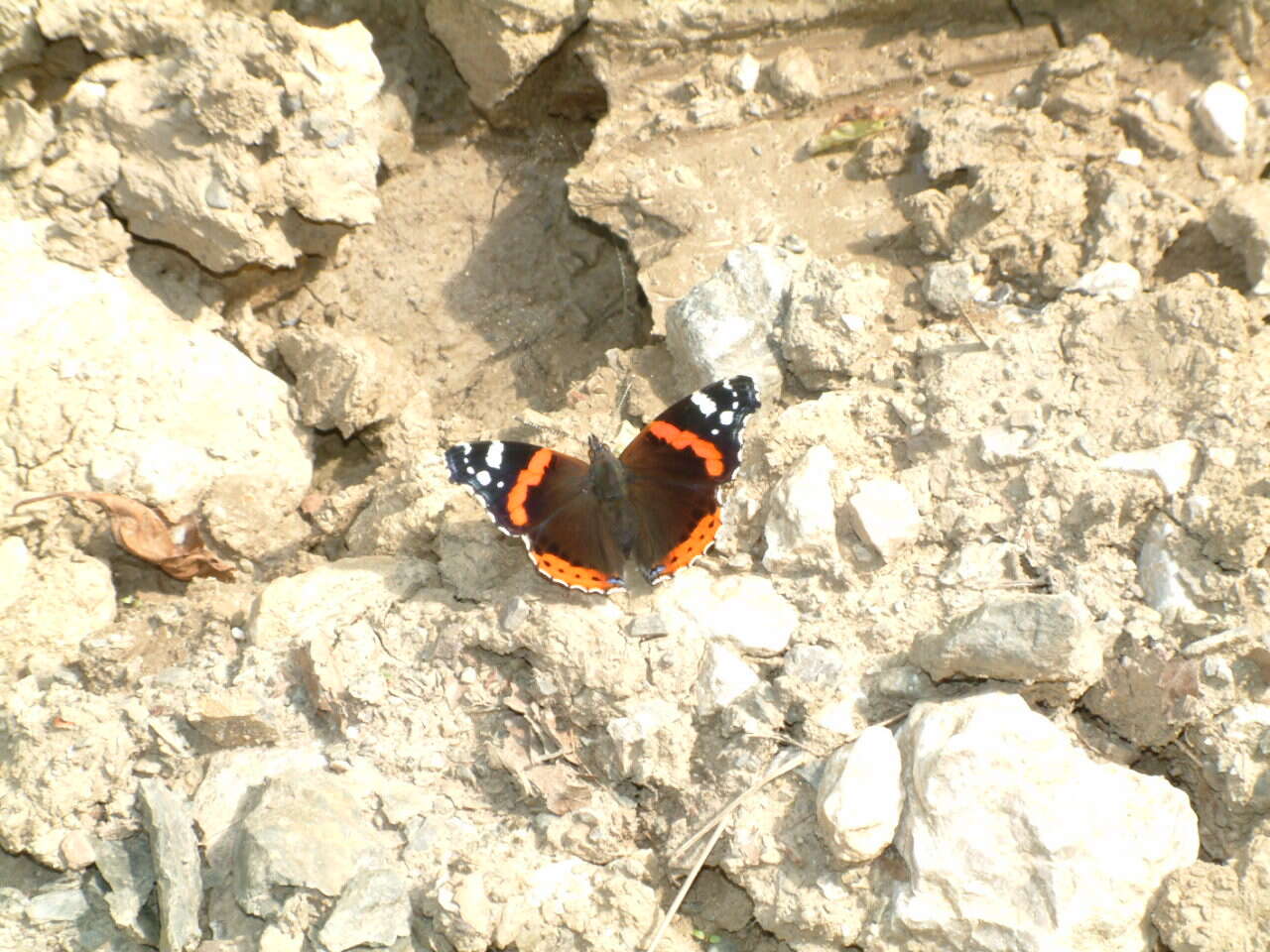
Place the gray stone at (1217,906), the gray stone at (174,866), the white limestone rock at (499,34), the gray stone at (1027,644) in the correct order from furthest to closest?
the white limestone rock at (499,34), the gray stone at (174,866), the gray stone at (1027,644), the gray stone at (1217,906)

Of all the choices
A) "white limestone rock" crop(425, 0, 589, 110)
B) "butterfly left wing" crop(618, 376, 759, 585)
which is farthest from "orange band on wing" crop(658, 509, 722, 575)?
"white limestone rock" crop(425, 0, 589, 110)

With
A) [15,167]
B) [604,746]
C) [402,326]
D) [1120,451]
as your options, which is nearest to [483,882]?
[604,746]

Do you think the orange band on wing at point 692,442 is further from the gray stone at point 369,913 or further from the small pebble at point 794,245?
the gray stone at point 369,913

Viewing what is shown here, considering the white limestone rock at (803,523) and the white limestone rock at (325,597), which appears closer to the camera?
the white limestone rock at (803,523)

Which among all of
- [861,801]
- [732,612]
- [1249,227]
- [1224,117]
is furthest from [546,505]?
[1224,117]

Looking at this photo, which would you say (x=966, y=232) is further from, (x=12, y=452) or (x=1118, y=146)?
(x=12, y=452)

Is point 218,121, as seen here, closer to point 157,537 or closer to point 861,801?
point 157,537

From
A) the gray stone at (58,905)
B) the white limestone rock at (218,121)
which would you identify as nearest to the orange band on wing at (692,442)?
the white limestone rock at (218,121)

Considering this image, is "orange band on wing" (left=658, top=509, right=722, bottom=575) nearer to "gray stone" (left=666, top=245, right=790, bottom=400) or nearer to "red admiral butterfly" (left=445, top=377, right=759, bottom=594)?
"red admiral butterfly" (left=445, top=377, right=759, bottom=594)
